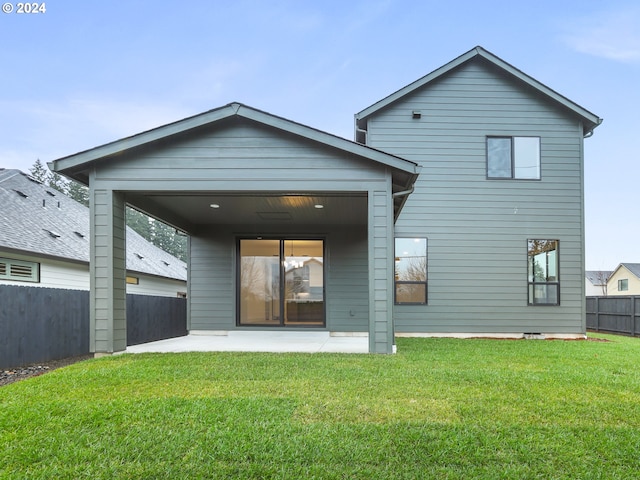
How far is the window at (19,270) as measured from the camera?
9.30 meters

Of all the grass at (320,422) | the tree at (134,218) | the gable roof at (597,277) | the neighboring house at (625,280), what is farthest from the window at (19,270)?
the gable roof at (597,277)

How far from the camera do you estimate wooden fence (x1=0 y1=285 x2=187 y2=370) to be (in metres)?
6.38

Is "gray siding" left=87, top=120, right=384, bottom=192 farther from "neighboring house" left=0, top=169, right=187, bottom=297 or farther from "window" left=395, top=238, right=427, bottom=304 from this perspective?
"neighboring house" left=0, top=169, right=187, bottom=297

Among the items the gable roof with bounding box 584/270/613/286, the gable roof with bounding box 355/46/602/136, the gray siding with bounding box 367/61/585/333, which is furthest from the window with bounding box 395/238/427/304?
the gable roof with bounding box 584/270/613/286

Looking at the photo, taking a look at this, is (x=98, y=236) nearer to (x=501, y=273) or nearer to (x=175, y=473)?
(x=175, y=473)

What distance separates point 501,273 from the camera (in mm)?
9891

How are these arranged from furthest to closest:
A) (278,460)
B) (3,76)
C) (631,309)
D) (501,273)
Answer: (3,76) → (631,309) → (501,273) → (278,460)

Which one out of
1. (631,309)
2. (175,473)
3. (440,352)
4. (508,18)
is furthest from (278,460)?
(508,18)

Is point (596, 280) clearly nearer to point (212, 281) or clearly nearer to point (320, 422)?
point (212, 281)

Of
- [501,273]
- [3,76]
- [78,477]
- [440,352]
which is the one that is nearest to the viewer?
[78,477]

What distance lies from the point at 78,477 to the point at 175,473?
0.54 m

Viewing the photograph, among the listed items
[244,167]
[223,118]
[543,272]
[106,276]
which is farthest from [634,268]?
[106,276]

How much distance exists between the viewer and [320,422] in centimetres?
322

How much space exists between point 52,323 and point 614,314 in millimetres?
14492
